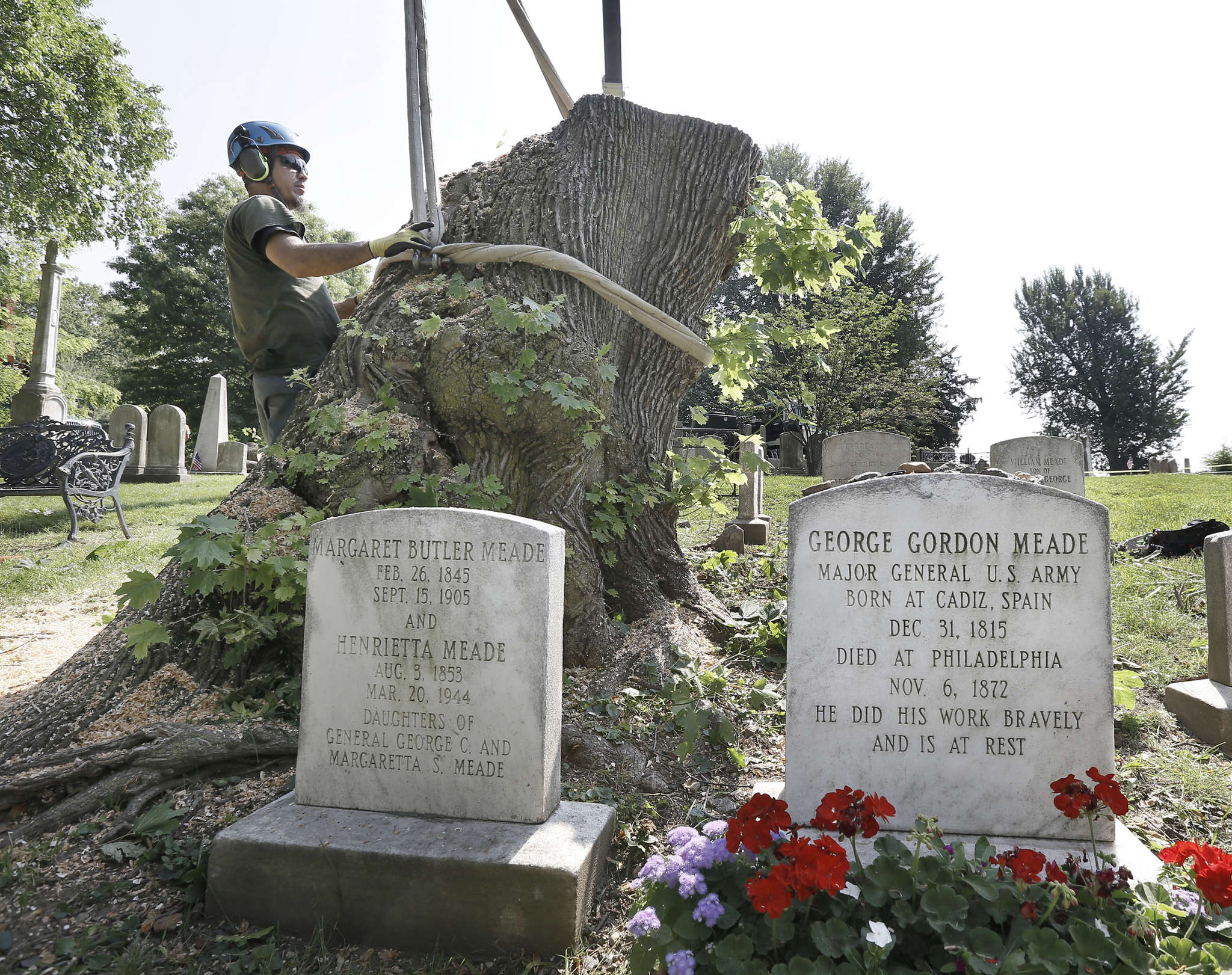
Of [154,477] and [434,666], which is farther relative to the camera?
[154,477]

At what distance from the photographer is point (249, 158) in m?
3.85

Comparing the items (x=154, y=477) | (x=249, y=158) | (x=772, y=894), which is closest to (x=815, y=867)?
(x=772, y=894)

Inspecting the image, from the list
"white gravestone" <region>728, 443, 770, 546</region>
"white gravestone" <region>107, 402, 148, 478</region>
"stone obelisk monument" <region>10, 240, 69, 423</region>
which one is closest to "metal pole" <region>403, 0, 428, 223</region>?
"white gravestone" <region>728, 443, 770, 546</region>

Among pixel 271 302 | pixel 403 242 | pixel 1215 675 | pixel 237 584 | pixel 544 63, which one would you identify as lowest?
pixel 1215 675

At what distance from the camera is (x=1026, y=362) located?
47.7 metres

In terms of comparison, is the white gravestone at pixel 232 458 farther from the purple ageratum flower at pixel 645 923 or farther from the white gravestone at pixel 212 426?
the purple ageratum flower at pixel 645 923

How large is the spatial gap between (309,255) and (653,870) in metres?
3.05

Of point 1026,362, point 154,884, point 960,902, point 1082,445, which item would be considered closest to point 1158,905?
point 960,902

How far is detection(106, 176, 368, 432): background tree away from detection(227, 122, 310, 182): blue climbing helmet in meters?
28.0

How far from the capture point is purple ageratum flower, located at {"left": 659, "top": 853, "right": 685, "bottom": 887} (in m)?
1.93

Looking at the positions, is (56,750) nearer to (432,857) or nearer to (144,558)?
(432,857)

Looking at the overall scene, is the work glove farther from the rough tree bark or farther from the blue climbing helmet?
the blue climbing helmet

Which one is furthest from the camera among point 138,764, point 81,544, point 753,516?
point 753,516

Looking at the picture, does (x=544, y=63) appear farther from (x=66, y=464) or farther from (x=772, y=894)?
(x=66, y=464)
